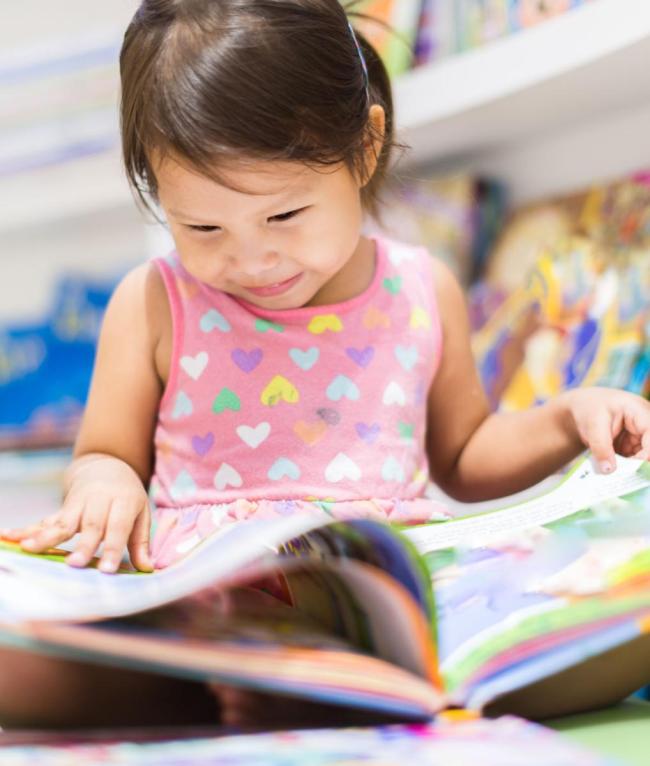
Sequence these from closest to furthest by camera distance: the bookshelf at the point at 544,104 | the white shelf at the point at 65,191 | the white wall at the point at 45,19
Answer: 1. the bookshelf at the point at 544,104
2. the white shelf at the point at 65,191
3. the white wall at the point at 45,19

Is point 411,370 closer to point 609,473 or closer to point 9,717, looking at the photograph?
point 609,473

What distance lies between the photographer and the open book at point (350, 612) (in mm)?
416

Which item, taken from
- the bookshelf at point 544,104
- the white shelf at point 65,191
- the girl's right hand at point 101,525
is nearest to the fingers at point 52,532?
the girl's right hand at point 101,525

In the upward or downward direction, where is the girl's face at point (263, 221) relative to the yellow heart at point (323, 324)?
upward

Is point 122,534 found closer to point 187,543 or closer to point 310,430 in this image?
point 187,543

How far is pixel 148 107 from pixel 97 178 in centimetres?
118

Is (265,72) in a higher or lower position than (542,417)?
higher

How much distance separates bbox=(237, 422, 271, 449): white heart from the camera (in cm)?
77

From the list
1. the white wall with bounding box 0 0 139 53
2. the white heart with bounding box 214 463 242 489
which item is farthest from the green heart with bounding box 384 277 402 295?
the white wall with bounding box 0 0 139 53

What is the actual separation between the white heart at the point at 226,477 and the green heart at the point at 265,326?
114mm

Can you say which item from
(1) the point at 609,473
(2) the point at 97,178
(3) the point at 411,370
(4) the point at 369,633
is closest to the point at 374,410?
(3) the point at 411,370

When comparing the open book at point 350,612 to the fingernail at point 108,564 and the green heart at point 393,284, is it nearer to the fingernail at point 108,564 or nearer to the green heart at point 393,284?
the fingernail at point 108,564

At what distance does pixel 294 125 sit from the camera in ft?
2.12

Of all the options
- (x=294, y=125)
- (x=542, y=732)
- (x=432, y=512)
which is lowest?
(x=432, y=512)
